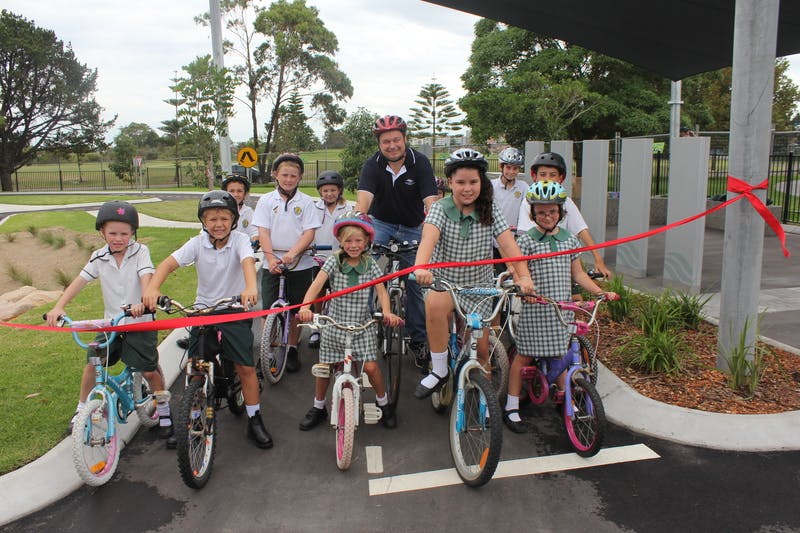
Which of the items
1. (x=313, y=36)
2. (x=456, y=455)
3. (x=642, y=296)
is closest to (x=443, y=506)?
(x=456, y=455)

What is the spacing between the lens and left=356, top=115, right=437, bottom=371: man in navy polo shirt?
5.69 meters

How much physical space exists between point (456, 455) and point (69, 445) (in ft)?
8.86

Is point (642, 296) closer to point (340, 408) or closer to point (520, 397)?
point (520, 397)

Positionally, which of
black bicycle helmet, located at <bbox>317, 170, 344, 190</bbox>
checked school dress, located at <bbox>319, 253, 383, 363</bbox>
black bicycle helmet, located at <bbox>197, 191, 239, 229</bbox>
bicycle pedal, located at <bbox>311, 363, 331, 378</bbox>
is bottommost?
bicycle pedal, located at <bbox>311, 363, 331, 378</bbox>

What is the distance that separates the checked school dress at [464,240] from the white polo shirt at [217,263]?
1388 mm

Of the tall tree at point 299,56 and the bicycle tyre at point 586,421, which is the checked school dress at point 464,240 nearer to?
the bicycle tyre at point 586,421

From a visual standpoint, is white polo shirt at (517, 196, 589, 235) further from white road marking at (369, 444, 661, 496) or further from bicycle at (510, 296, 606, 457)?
white road marking at (369, 444, 661, 496)

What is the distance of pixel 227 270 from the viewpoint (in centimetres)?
457

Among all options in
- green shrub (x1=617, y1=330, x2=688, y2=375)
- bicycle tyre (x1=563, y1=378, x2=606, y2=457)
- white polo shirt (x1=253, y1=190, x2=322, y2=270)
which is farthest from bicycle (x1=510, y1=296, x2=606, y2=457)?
white polo shirt (x1=253, y1=190, x2=322, y2=270)

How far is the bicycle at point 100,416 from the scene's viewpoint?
12.4 ft

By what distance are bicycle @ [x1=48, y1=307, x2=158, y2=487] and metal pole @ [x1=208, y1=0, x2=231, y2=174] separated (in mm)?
12547

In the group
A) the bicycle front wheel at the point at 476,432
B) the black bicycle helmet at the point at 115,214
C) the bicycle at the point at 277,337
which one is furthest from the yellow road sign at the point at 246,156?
the bicycle front wheel at the point at 476,432

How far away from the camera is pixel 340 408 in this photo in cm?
425

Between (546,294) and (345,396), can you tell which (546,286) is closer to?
(546,294)
